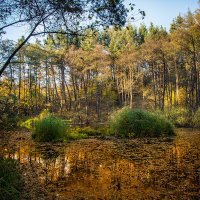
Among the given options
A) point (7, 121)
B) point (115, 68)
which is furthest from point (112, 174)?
point (115, 68)

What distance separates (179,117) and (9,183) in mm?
19323

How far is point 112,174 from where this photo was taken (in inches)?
249

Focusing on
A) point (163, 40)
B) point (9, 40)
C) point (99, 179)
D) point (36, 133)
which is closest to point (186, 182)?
point (99, 179)

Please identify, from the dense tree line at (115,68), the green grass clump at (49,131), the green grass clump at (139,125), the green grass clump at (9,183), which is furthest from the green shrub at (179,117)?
the green grass clump at (9,183)

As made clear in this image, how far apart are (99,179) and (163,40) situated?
25277 mm

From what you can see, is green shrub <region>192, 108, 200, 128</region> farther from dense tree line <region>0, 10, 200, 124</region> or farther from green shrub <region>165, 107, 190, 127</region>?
dense tree line <region>0, 10, 200, 124</region>

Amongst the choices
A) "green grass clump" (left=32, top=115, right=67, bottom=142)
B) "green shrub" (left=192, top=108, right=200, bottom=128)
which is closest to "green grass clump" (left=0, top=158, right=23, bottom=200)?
"green grass clump" (left=32, top=115, right=67, bottom=142)

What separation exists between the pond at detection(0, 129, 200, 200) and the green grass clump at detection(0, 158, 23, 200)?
29 centimetres

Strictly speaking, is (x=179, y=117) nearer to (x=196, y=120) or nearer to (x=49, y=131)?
(x=196, y=120)

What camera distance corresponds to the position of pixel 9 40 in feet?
17.6

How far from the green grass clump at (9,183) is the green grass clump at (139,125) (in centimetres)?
971

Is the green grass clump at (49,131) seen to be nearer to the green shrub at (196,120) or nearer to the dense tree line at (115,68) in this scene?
the dense tree line at (115,68)

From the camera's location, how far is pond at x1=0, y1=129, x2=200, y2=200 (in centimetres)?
493

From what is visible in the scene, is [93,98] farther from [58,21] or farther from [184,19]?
[58,21]
